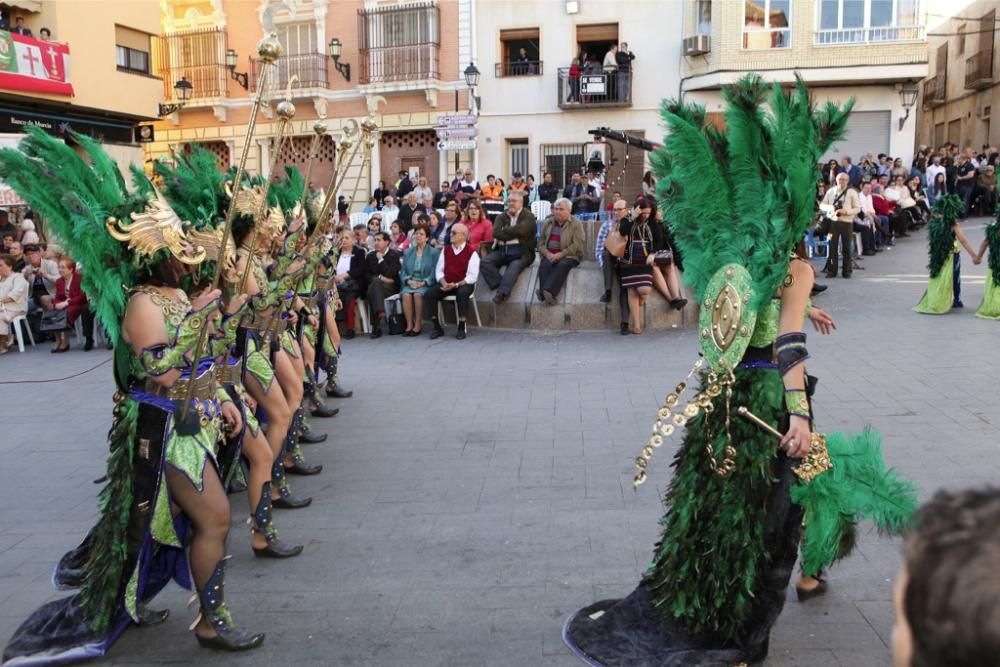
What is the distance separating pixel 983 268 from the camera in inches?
647

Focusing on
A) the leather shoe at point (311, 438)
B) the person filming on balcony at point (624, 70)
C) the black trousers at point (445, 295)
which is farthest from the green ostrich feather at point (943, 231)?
the person filming on balcony at point (624, 70)

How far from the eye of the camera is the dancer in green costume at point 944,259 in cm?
1191

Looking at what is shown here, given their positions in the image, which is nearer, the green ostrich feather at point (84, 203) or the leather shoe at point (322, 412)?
the green ostrich feather at point (84, 203)

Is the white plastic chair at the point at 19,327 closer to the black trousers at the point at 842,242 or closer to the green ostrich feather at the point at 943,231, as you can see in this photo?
the green ostrich feather at the point at 943,231

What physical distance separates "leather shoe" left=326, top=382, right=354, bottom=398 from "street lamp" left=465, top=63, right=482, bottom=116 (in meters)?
18.1

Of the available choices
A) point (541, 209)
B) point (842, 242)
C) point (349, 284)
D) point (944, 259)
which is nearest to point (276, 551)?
point (349, 284)

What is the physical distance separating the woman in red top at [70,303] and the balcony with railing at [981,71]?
31194 mm

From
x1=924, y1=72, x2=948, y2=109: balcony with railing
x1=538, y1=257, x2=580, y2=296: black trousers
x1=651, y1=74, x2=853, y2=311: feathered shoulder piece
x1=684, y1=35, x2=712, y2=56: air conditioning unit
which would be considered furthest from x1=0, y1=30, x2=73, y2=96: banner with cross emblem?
x1=924, y1=72, x2=948, y2=109: balcony with railing

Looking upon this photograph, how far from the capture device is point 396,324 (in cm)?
1288

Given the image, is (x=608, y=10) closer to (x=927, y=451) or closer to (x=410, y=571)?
(x=927, y=451)

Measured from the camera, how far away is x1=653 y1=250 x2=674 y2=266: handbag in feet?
39.2

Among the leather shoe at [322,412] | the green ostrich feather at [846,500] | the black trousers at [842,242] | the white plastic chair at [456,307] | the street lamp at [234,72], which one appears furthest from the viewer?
the street lamp at [234,72]

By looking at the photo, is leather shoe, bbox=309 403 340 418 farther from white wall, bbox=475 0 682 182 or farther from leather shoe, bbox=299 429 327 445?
white wall, bbox=475 0 682 182

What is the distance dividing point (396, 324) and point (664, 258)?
3936mm
